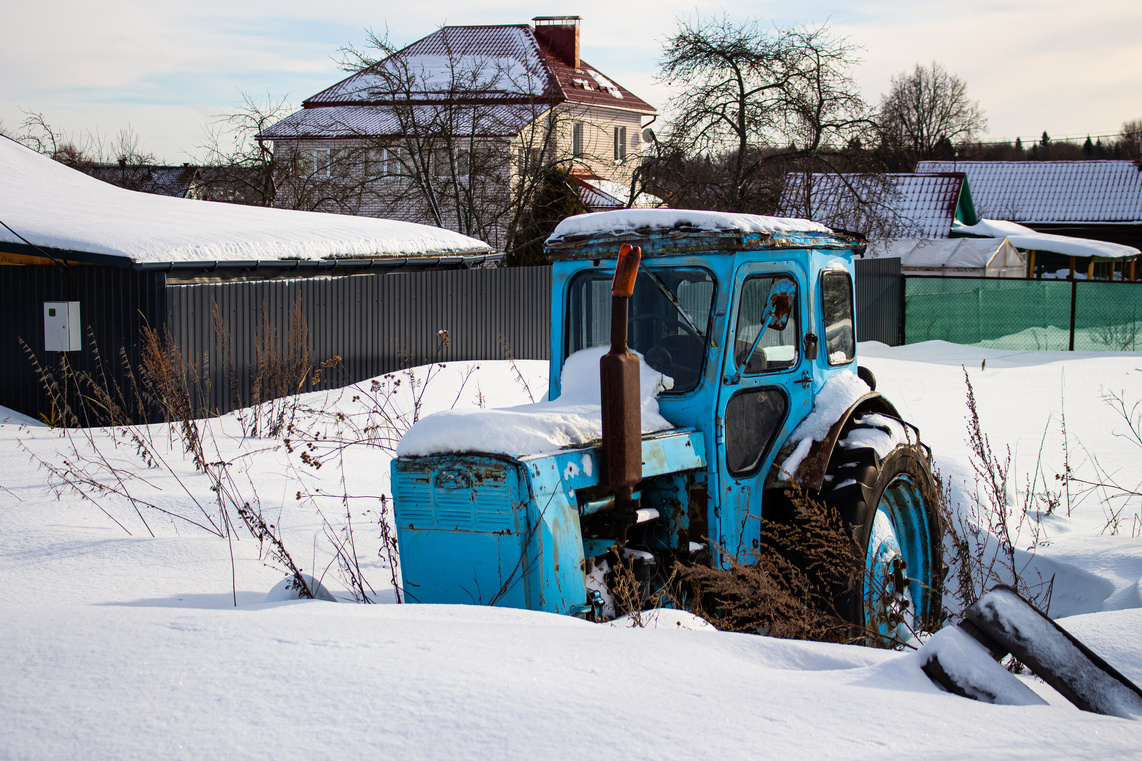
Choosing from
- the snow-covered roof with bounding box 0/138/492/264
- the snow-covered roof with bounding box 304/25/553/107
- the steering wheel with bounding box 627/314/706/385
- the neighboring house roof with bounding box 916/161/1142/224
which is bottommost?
the steering wheel with bounding box 627/314/706/385

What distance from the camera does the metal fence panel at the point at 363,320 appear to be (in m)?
10.1

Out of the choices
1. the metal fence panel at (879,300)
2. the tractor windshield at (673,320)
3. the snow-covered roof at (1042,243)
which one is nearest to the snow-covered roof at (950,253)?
the snow-covered roof at (1042,243)

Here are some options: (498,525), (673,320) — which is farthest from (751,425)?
(498,525)

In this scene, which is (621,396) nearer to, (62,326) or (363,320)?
(62,326)

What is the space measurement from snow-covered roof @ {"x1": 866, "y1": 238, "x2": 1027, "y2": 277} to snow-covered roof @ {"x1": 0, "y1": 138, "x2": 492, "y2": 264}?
12782mm

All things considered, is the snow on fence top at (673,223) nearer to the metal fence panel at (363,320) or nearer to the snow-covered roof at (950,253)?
the metal fence panel at (363,320)

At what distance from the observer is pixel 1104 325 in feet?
58.7

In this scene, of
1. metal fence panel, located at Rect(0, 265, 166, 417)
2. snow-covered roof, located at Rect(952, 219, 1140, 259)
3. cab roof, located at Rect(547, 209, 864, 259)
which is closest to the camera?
cab roof, located at Rect(547, 209, 864, 259)

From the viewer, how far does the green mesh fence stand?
1773 centimetres

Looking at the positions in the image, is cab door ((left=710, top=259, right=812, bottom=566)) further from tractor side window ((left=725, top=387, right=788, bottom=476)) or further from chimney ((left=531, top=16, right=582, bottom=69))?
chimney ((left=531, top=16, right=582, bottom=69))

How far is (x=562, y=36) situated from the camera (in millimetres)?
36469

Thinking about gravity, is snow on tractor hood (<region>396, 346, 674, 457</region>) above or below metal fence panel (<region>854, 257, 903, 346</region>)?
below

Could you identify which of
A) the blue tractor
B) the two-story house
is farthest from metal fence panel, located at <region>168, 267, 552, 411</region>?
the two-story house

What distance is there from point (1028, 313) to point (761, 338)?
649 inches
